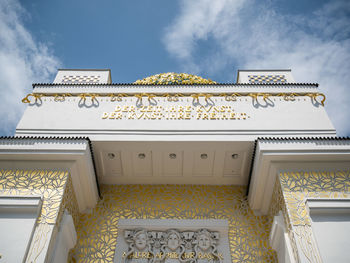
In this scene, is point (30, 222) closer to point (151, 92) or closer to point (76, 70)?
point (151, 92)

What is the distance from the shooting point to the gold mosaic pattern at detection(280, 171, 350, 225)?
4.00 m

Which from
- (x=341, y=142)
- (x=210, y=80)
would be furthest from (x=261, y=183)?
(x=210, y=80)

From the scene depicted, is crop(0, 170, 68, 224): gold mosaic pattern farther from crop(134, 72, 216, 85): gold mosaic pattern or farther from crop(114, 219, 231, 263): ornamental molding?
crop(134, 72, 216, 85): gold mosaic pattern

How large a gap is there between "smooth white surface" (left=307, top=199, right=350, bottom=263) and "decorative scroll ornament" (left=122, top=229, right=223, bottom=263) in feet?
4.51

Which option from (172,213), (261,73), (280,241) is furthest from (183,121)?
(280,241)

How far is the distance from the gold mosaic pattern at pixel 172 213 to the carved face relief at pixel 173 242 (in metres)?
0.31

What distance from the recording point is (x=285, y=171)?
4.43 metres

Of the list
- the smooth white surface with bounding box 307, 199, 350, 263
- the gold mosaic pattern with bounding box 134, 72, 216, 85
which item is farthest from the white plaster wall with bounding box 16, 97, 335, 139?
the smooth white surface with bounding box 307, 199, 350, 263

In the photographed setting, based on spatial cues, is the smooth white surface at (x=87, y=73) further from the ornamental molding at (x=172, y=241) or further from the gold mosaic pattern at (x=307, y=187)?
the gold mosaic pattern at (x=307, y=187)

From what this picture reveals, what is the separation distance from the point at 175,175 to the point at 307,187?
6.39ft

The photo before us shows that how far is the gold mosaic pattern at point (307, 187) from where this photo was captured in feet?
13.1

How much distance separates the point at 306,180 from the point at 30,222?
3.37m

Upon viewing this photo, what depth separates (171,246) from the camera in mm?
4609

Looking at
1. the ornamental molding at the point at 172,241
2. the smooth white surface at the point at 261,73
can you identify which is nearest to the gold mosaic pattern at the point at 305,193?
the ornamental molding at the point at 172,241
